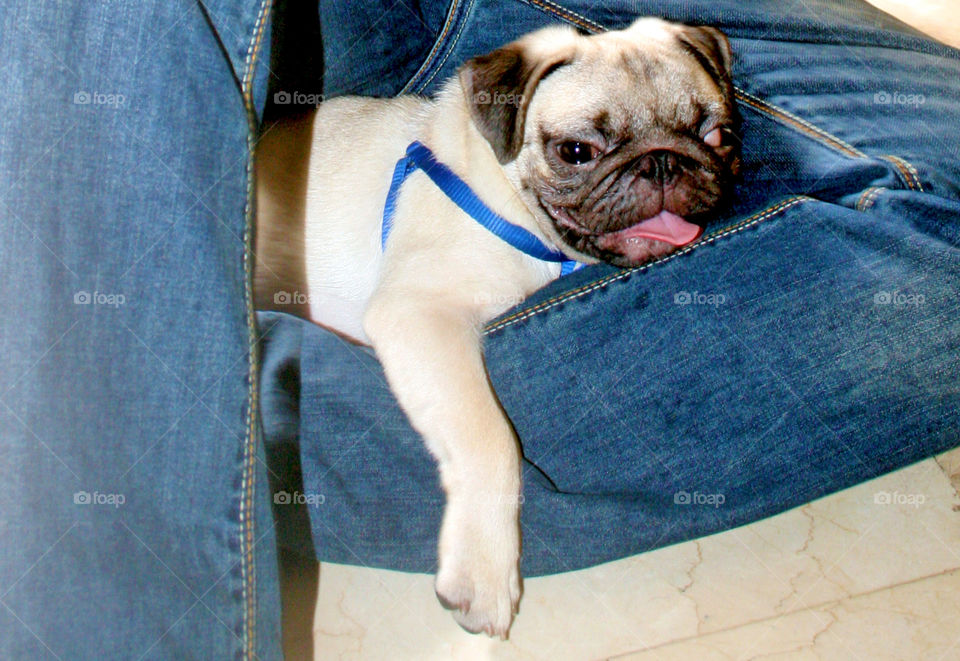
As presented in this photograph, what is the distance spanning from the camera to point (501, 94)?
6.67ft

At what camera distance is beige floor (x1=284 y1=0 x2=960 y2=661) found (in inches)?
77.9

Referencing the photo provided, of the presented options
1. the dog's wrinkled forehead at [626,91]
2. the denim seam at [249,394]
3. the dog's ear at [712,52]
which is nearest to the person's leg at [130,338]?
the denim seam at [249,394]

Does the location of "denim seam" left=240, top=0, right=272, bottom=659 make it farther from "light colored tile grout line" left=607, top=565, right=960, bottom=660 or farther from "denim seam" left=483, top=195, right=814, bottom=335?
"light colored tile grout line" left=607, top=565, right=960, bottom=660

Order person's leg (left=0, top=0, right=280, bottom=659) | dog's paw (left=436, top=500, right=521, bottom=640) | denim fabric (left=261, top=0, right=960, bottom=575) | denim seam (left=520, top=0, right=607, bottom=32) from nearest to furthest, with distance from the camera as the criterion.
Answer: person's leg (left=0, top=0, right=280, bottom=659) → dog's paw (left=436, top=500, right=521, bottom=640) → denim fabric (left=261, top=0, right=960, bottom=575) → denim seam (left=520, top=0, right=607, bottom=32)

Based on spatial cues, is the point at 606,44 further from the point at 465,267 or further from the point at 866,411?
the point at 866,411

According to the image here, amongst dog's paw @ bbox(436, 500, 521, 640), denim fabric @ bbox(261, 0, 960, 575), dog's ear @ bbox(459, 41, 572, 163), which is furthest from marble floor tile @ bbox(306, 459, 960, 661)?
dog's ear @ bbox(459, 41, 572, 163)

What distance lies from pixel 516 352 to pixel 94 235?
43.1 inches

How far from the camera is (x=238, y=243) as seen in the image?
170cm

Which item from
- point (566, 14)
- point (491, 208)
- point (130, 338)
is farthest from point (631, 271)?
point (130, 338)

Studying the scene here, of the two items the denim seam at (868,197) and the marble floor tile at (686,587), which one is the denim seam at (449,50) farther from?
the marble floor tile at (686,587)

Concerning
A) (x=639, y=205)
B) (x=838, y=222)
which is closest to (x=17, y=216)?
(x=639, y=205)

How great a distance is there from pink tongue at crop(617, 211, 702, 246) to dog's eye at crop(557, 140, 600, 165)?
24 centimetres

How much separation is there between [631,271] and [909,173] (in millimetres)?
906

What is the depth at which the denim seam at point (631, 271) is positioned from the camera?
6.73 feet
